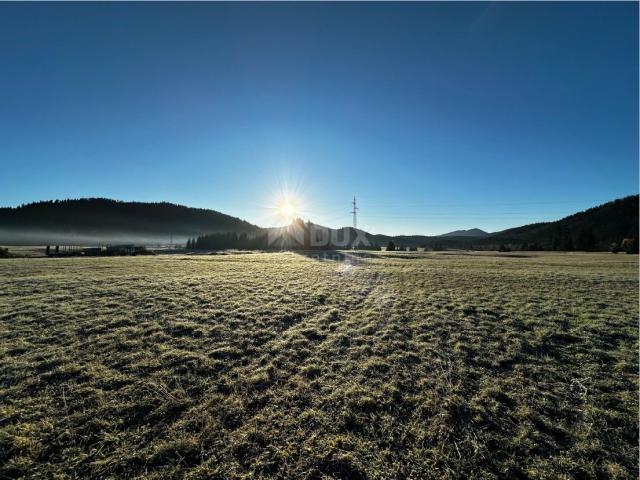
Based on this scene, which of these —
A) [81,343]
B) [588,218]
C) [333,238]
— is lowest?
[81,343]

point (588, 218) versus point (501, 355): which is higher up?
point (588, 218)

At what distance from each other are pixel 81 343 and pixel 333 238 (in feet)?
320

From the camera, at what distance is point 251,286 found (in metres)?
15.7

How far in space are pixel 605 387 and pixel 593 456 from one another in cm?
300

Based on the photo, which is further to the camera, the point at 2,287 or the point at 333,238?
the point at 333,238

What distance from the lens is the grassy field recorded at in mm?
4215

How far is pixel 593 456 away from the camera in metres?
4.40

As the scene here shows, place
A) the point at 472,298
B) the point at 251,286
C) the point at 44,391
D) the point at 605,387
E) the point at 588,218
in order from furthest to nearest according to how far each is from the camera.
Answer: the point at 588,218 → the point at 251,286 → the point at 472,298 → the point at 605,387 → the point at 44,391

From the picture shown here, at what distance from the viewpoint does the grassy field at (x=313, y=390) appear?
4.21 meters

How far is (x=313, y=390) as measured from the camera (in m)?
6.00

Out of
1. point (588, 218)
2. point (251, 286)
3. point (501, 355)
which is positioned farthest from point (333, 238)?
point (588, 218)

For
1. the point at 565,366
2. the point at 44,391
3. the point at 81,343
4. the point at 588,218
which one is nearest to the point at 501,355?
the point at 565,366

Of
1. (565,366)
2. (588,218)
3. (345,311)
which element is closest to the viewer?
(565,366)

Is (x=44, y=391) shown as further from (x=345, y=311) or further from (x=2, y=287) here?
(x=2, y=287)
